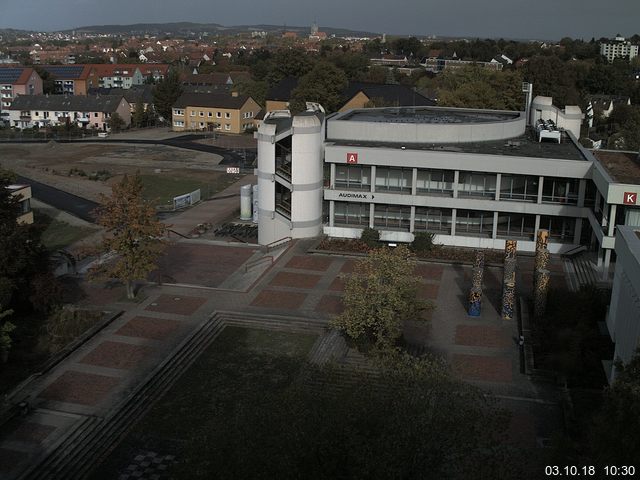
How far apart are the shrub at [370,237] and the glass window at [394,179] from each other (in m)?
3.02

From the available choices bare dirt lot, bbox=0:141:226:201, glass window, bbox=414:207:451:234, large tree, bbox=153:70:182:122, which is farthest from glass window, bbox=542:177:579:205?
large tree, bbox=153:70:182:122

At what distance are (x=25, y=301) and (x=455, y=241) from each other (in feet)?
79.1

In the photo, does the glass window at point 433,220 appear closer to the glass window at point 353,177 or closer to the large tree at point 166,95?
the glass window at point 353,177

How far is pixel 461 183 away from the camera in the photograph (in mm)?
42469

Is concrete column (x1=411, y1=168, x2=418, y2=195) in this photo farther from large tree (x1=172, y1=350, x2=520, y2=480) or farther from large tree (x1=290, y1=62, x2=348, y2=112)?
large tree (x1=290, y1=62, x2=348, y2=112)

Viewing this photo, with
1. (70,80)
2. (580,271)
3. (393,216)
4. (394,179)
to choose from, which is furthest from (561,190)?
(70,80)

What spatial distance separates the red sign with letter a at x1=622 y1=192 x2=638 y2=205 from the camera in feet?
109

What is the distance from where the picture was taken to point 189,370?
26781mm

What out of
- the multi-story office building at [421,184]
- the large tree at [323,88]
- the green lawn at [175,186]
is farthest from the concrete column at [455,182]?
the large tree at [323,88]

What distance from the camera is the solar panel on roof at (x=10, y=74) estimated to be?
123000 millimetres

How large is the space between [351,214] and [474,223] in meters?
7.58

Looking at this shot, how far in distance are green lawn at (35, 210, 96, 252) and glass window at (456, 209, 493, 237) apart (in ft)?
79.8

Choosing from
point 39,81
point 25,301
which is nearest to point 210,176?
point 25,301

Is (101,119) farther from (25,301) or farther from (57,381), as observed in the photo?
(57,381)
